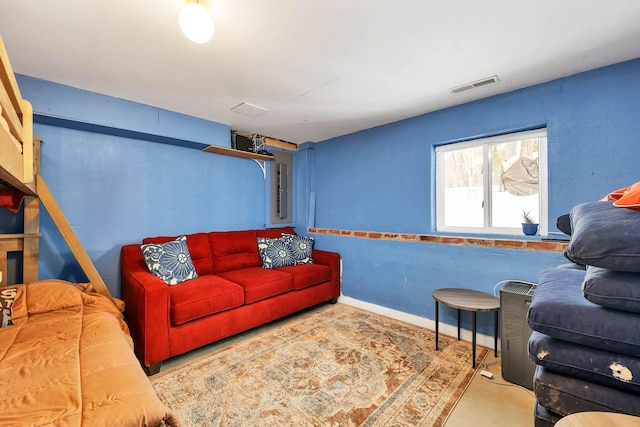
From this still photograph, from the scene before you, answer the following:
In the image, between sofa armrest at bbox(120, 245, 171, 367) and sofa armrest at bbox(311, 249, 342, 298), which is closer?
sofa armrest at bbox(120, 245, 171, 367)

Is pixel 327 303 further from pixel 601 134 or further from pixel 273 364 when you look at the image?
pixel 601 134

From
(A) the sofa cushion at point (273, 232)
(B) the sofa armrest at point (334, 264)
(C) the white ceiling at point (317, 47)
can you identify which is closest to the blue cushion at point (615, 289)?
(C) the white ceiling at point (317, 47)

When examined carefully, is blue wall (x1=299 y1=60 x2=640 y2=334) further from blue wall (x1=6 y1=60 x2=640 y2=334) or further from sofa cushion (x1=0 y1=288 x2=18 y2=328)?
sofa cushion (x1=0 y1=288 x2=18 y2=328)

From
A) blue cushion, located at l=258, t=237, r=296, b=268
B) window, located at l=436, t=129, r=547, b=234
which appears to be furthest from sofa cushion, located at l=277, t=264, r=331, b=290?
window, located at l=436, t=129, r=547, b=234

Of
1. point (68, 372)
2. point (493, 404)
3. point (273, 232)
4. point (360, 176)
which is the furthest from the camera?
point (273, 232)

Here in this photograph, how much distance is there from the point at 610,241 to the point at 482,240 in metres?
1.74

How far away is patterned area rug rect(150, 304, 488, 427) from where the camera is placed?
1556 millimetres

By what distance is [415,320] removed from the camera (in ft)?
9.35

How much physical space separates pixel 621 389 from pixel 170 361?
2.61 meters

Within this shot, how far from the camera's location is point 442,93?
2.40 meters

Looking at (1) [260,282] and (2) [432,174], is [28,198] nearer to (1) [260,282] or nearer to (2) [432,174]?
(1) [260,282]

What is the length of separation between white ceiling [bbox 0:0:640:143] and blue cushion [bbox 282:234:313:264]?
5.70ft

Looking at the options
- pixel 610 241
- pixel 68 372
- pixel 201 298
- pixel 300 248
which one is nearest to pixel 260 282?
pixel 201 298

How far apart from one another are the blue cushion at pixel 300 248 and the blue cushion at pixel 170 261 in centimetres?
119
